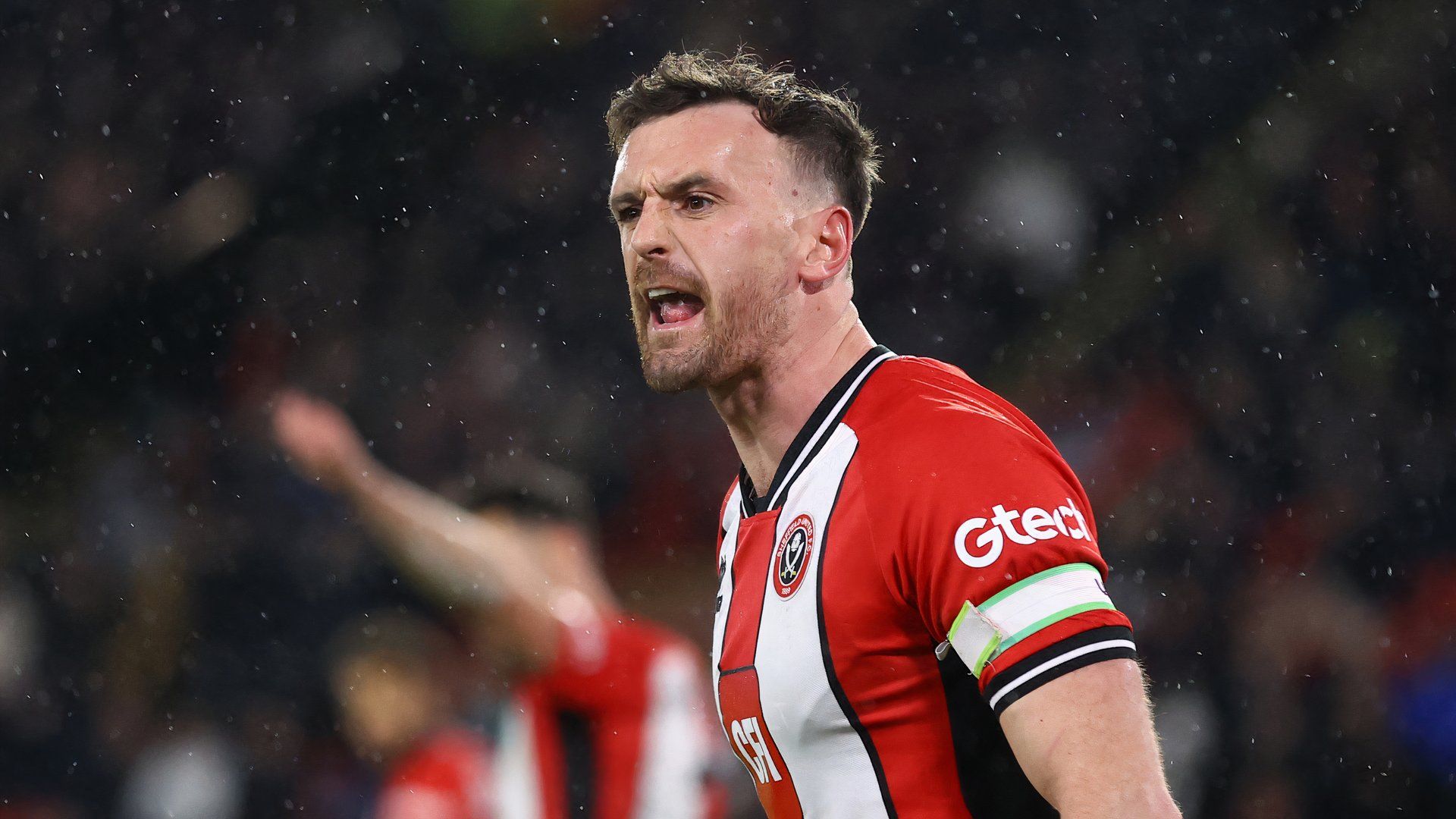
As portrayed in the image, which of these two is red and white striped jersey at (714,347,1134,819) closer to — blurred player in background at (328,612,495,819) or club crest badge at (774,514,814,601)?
club crest badge at (774,514,814,601)

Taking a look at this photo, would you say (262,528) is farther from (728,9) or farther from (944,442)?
(944,442)

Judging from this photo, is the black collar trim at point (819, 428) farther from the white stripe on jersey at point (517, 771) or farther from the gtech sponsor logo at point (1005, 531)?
the white stripe on jersey at point (517, 771)

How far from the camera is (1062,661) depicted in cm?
→ 107

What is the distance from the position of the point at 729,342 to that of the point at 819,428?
0.16 meters

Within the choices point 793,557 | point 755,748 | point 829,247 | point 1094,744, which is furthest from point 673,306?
point 1094,744

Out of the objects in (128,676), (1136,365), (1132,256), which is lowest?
(128,676)

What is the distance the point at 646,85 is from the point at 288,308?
3120 mm

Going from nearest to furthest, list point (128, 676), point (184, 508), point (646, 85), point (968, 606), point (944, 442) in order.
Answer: point (968, 606)
point (944, 442)
point (646, 85)
point (128, 676)
point (184, 508)

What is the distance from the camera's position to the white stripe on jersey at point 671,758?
3.57 metres

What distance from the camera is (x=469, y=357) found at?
4504 millimetres

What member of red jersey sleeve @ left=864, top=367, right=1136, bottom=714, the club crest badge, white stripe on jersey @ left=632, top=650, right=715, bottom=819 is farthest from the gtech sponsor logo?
white stripe on jersey @ left=632, top=650, right=715, bottom=819

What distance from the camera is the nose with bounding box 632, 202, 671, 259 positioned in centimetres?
158

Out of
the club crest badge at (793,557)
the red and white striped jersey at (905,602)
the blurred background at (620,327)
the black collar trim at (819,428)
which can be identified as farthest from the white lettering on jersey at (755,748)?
the blurred background at (620,327)

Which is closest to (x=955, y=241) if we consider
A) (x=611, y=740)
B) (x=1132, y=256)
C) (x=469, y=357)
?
(x=1132, y=256)
